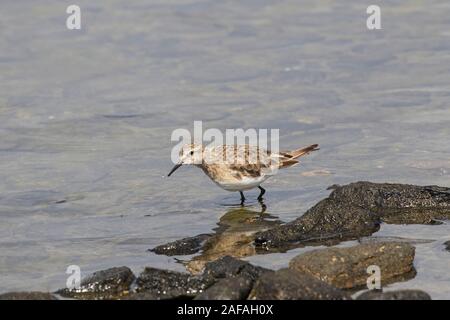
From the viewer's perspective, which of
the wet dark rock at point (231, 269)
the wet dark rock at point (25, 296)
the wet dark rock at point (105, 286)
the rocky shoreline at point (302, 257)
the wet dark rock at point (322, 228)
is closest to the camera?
the rocky shoreline at point (302, 257)

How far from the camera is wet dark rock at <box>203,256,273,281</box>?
8.52 meters

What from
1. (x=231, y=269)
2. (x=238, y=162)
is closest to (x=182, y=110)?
(x=238, y=162)

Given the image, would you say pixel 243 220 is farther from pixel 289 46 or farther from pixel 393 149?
pixel 289 46

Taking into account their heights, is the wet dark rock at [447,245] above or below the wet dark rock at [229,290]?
below

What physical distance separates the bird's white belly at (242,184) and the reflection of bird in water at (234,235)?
0.28m

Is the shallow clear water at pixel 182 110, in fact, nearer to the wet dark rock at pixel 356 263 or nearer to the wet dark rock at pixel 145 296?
the wet dark rock at pixel 356 263

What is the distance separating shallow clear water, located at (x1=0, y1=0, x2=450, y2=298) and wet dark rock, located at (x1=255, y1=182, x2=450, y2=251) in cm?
29

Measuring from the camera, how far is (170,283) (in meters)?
8.51

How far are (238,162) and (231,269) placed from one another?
3.66 meters

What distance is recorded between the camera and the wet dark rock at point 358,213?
10062mm

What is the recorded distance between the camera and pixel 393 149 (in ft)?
45.8

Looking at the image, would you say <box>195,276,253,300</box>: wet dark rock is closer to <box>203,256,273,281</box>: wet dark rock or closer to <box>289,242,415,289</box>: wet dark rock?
<box>203,256,273,281</box>: wet dark rock

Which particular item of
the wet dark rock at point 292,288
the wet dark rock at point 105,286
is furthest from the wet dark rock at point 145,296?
the wet dark rock at point 292,288
